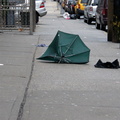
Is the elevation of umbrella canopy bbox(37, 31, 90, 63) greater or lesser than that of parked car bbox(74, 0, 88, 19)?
greater

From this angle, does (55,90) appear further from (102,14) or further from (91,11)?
(91,11)

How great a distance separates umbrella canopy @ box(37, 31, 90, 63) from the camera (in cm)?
1152

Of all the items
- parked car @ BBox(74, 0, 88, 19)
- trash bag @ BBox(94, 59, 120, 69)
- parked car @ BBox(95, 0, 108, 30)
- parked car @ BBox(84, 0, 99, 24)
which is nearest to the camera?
trash bag @ BBox(94, 59, 120, 69)

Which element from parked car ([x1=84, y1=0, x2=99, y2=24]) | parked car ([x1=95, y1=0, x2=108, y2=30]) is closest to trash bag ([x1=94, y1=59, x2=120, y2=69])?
parked car ([x1=95, y1=0, x2=108, y2=30])

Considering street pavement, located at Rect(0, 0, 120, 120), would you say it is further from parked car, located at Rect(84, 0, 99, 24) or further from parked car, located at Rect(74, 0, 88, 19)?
parked car, located at Rect(74, 0, 88, 19)

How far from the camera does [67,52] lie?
1155 centimetres

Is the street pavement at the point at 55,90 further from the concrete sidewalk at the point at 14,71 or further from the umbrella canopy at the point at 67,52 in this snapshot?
the umbrella canopy at the point at 67,52

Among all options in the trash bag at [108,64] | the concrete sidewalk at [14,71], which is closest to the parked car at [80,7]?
the concrete sidewalk at [14,71]

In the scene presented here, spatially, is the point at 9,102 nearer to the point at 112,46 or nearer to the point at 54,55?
the point at 54,55

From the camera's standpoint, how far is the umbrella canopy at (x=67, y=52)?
1152cm

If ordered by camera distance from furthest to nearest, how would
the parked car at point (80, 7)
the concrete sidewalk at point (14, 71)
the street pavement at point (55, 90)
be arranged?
the parked car at point (80, 7) → the concrete sidewalk at point (14, 71) → the street pavement at point (55, 90)

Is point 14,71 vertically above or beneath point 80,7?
above

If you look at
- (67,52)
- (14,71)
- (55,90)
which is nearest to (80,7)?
(67,52)

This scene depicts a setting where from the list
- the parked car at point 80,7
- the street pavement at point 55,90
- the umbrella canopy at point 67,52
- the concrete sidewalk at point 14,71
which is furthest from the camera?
the parked car at point 80,7
